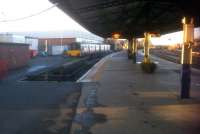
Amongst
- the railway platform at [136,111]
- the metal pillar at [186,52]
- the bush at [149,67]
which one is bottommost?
the railway platform at [136,111]

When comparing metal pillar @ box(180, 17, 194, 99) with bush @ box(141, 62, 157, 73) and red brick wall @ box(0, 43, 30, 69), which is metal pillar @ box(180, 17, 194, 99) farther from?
red brick wall @ box(0, 43, 30, 69)

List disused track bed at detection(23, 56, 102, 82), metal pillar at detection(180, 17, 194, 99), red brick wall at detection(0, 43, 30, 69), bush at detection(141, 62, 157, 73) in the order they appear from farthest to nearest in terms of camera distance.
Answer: red brick wall at detection(0, 43, 30, 69) → bush at detection(141, 62, 157, 73) → disused track bed at detection(23, 56, 102, 82) → metal pillar at detection(180, 17, 194, 99)

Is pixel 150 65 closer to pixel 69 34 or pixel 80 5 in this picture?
pixel 80 5

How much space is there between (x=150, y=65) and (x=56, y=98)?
14318mm

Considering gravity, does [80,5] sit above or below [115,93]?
above

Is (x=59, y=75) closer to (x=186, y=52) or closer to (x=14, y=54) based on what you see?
(x=14, y=54)

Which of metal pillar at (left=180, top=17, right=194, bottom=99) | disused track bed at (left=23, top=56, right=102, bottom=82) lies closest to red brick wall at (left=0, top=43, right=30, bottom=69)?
disused track bed at (left=23, top=56, right=102, bottom=82)

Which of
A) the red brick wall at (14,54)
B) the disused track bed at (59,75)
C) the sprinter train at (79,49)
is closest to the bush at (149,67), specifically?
the disused track bed at (59,75)

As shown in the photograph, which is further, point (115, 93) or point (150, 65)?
point (150, 65)

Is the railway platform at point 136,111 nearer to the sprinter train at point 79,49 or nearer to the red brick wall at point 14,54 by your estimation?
the red brick wall at point 14,54

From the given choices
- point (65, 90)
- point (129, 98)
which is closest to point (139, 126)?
point (129, 98)

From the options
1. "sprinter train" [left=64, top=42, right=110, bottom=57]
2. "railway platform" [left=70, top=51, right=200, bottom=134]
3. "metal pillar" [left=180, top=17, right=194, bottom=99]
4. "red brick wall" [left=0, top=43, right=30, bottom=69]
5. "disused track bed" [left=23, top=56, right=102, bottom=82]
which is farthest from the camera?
Answer: "sprinter train" [left=64, top=42, right=110, bottom=57]

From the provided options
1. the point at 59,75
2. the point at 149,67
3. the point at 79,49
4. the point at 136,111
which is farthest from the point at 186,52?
the point at 79,49

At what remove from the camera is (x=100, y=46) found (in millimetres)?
91062
